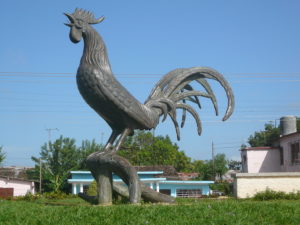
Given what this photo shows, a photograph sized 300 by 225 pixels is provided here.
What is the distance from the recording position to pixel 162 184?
109 ft

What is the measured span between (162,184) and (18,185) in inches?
498

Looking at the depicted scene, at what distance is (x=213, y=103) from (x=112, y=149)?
3307mm

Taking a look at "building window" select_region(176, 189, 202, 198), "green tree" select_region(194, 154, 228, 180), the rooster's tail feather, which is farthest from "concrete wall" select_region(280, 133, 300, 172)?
"green tree" select_region(194, 154, 228, 180)

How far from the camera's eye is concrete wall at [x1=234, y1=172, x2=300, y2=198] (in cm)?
1684

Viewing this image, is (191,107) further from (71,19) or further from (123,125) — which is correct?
(71,19)

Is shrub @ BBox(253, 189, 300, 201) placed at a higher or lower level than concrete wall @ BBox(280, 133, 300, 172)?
lower

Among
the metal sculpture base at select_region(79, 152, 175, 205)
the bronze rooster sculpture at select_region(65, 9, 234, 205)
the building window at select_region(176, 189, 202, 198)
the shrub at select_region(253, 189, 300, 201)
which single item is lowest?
the building window at select_region(176, 189, 202, 198)

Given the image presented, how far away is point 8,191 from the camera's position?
3241 centimetres

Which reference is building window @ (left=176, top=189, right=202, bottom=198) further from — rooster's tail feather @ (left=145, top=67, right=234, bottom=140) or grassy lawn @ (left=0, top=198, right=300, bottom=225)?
grassy lawn @ (left=0, top=198, right=300, bottom=225)

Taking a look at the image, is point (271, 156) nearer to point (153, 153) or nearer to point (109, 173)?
point (109, 173)

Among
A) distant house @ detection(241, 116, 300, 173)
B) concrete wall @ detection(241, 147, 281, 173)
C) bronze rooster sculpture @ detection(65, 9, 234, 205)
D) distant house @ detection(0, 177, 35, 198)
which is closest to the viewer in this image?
bronze rooster sculpture @ detection(65, 9, 234, 205)

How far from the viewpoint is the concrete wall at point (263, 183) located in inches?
663

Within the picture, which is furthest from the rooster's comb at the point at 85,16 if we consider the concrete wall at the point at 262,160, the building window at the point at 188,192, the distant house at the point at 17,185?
the distant house at the point at 17,185

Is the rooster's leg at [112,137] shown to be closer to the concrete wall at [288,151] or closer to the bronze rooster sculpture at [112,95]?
the bronze rooster sculpture at [112,95]
